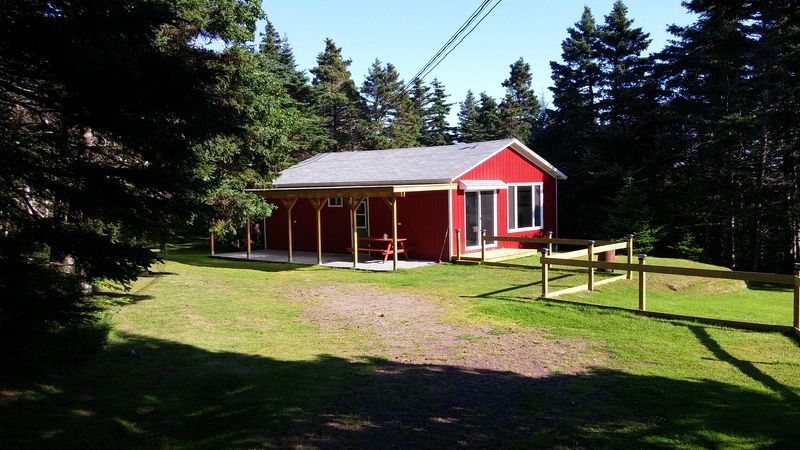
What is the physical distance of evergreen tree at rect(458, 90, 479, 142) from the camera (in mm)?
48181

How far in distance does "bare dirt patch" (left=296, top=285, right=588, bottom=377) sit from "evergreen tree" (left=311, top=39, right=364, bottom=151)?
30.7 m

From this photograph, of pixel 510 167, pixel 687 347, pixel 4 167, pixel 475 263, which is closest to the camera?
pixel 4 167

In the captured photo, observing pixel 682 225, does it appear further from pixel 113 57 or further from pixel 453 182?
pixel 113 57

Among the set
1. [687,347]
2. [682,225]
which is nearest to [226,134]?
[687,347]

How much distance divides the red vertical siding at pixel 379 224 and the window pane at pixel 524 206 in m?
4.08

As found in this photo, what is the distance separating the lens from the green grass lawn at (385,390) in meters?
4.72

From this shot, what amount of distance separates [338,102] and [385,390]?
36400 millimetres

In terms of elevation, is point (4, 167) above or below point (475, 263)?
above

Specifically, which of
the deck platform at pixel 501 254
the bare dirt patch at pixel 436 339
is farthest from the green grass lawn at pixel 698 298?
the deck platform at pixel 501 254

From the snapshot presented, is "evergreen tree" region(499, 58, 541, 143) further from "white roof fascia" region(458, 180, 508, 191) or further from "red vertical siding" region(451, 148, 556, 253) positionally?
"white roof fascia" region(458, 180, 508, 191)

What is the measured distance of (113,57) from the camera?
4.29 m

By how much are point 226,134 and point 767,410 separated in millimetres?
5409

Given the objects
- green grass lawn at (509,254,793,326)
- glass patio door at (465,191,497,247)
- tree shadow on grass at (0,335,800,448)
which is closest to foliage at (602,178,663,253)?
glass patio door at (465,191,497,247)

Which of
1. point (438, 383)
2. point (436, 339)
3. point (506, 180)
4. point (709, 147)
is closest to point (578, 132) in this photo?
point (709, 147)
